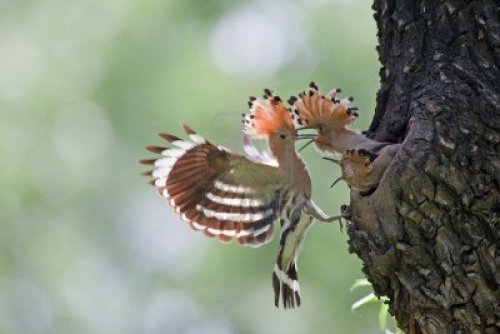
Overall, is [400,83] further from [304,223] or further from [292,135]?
[304,223]

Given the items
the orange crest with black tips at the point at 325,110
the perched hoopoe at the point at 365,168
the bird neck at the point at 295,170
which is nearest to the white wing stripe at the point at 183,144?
the bird neck at the point at 295,170

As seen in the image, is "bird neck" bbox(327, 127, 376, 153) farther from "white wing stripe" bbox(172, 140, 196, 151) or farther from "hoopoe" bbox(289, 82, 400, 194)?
"white wing stripe" bbox(172, 140, 196, 151)

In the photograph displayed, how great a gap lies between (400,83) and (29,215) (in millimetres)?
4436

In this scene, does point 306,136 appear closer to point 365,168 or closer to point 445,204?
point 365,168

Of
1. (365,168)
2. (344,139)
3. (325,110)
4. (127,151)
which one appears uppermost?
(127,151)

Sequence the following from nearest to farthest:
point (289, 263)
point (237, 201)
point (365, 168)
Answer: point (365, 168) < point (237, 201) < point (289, 263)

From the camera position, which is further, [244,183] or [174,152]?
[244,183]

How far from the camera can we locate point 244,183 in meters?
4.26

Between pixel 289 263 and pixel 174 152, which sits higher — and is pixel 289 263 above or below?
below

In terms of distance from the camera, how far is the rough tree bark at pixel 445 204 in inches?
124

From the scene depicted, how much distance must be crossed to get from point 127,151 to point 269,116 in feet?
10.7

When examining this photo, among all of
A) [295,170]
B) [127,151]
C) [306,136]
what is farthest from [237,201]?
[127,151]

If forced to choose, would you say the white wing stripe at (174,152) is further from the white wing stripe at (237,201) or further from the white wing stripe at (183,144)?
the white wing stripe at (237,201)

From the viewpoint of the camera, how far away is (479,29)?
3.54m
